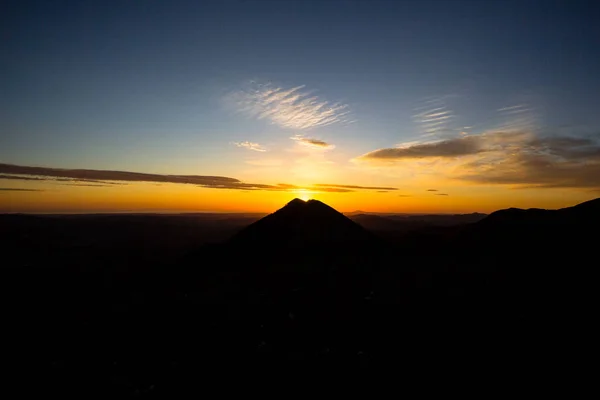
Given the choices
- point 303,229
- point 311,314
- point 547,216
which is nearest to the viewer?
point 311,314

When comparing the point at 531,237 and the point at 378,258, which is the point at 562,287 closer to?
the point at 378,258

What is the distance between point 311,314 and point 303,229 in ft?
62.8

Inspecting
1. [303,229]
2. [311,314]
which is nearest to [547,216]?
[303,229]

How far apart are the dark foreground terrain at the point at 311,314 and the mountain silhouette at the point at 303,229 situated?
1.17m

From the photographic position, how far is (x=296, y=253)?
2884cm

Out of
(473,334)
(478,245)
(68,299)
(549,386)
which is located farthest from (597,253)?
(68,299)

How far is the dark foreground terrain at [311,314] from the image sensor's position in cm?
1073

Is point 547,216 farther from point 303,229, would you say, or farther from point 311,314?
point 311,314

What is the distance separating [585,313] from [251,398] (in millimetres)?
13400

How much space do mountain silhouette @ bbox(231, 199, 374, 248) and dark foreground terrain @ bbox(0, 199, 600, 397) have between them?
3.85 feet

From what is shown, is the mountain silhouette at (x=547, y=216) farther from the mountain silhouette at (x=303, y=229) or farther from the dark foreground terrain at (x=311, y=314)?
the mountain silhouette at (x=303, y=229)

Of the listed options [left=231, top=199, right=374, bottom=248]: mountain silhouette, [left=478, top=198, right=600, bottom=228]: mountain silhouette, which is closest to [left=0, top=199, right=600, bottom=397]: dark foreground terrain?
[left=478, top=198, right=600, bottom=228]: mountain silhouette

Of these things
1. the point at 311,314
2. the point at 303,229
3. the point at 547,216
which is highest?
the point at 547,216

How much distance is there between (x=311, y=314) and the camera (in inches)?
580
